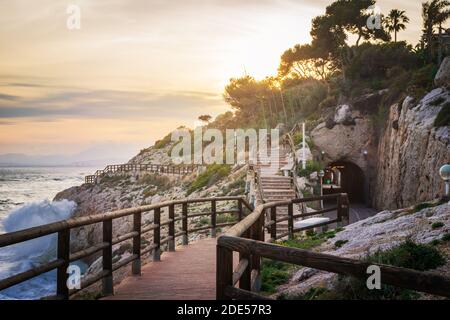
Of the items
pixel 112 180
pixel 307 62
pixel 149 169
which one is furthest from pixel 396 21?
pixel 112 180

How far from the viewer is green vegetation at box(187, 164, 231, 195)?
39844 mm

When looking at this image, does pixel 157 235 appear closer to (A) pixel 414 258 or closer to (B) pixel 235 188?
(A) pixel 414 258

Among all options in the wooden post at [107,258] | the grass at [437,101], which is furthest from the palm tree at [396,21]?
the wooden post at [107,258]

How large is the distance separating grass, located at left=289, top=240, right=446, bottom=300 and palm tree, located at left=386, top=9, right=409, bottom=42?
150ft

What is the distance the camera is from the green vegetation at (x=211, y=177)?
131 ft

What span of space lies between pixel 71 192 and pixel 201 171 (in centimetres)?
2604

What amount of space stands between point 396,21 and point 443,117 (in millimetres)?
28789

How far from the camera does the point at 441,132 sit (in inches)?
831

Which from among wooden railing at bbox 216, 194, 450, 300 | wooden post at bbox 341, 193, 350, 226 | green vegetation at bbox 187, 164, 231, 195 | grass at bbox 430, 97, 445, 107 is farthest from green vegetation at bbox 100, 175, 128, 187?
wooden railing at bbox 216, 194, 450, 300

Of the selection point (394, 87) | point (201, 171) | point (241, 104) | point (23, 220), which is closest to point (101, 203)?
point (23, 220)

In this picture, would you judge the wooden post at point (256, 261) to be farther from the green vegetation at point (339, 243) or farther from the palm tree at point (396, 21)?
the palm tree at point (396, 21)

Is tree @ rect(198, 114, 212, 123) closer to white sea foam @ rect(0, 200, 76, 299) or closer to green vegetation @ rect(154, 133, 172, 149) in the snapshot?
green vegetation @ rect(154, 133, 172, 149)

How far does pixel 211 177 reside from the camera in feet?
135

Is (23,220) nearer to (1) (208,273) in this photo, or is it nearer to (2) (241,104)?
(2) (241,104)
